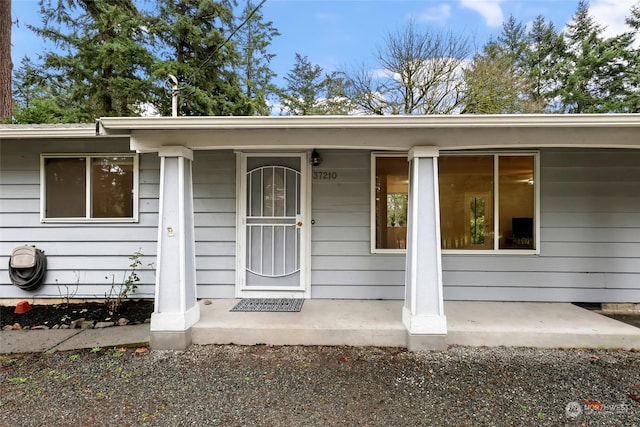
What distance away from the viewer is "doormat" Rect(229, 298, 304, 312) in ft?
11.5

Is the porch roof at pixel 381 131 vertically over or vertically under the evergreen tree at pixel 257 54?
under

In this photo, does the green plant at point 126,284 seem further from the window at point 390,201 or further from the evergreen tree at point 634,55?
the evergreen tree at point 634,55

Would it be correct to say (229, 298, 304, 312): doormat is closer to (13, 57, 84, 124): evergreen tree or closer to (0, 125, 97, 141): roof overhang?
(0, 125, 97, 141): roof overhang

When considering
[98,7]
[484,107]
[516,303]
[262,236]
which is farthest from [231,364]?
[98,7]

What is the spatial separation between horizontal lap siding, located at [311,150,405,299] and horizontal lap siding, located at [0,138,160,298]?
201 centimetres

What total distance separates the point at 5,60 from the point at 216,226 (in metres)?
6.35

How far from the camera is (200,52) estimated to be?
1070 centimetres

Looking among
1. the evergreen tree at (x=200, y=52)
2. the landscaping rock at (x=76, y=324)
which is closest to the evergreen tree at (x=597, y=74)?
the evergreen tree at (x=200, y=52)

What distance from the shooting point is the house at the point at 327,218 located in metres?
3.76

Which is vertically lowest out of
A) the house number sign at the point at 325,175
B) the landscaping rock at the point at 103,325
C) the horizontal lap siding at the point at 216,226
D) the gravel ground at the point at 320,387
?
the gravel ground at the point at 320,387

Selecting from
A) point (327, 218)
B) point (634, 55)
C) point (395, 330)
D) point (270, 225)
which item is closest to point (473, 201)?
point (327, 218)

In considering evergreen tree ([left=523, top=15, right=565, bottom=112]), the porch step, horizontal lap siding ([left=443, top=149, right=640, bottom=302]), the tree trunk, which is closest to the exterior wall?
horizontal lap siding ([left=443, top=149, right=640, bottom=302])

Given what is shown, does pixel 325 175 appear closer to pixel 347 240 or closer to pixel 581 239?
pixel 347 240

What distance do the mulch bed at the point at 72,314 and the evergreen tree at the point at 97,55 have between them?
7823 mm
